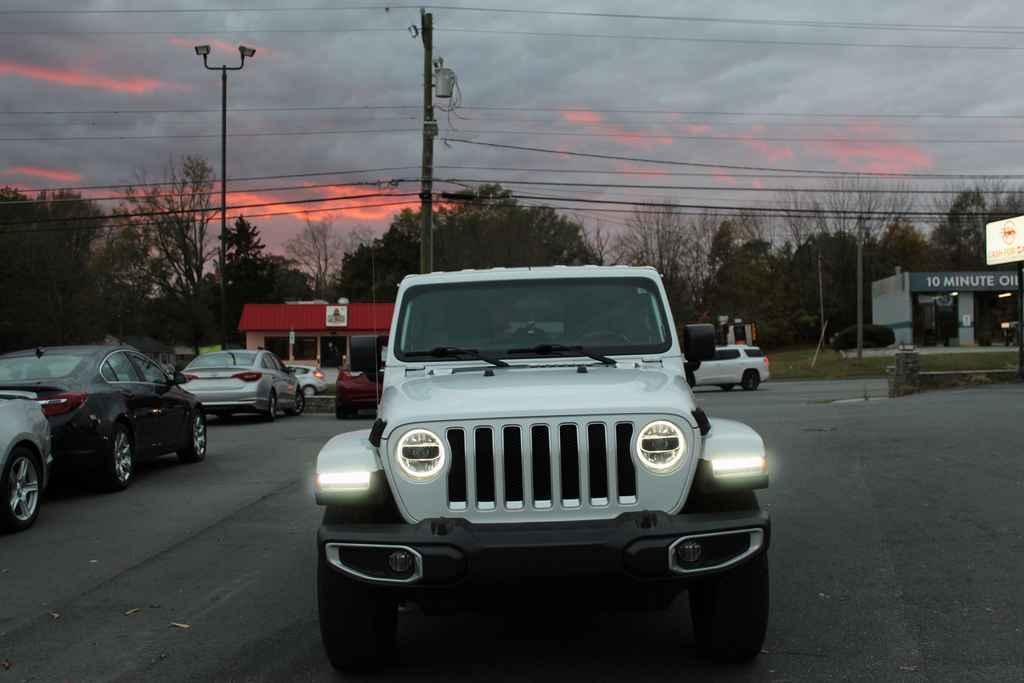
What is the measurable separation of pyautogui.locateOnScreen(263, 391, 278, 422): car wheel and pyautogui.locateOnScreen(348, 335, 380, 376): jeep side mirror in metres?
14.1

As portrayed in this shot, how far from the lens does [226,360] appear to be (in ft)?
66.1

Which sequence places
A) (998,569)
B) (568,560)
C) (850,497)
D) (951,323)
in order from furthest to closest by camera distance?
(951,323)
(850,497)
(998,569)
(568,560)

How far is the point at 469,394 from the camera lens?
4.63 meters

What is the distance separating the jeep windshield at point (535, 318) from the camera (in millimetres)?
5961

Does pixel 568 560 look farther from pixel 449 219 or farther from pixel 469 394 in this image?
pixel 449 219

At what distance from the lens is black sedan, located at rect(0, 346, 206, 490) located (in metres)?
9.80

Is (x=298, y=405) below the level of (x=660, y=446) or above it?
below

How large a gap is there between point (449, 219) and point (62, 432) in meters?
62.1

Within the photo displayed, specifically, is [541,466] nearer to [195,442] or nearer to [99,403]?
[99,403]

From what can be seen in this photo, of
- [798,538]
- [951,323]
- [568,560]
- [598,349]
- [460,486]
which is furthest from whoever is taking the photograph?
[951,323]

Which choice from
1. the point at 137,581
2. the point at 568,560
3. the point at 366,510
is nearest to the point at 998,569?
the point at 568,560

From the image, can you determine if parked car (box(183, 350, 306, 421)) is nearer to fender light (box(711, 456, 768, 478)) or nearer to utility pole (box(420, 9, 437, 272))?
utility pole (box(420, 9, 437, 272))

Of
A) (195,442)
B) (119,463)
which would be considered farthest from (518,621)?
(195,442)

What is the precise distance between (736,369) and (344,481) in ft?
99.9
